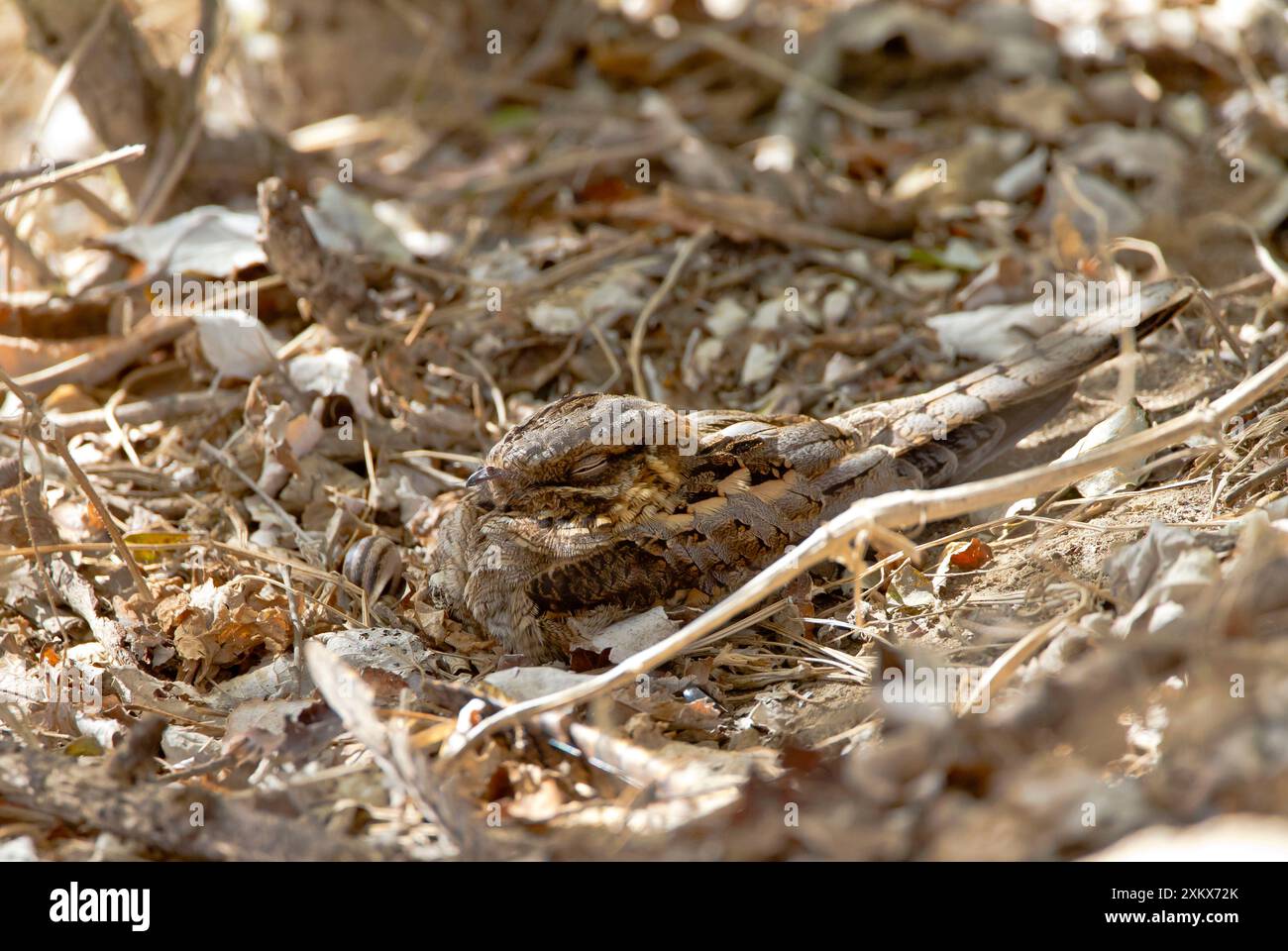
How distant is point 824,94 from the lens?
5695 millimetres

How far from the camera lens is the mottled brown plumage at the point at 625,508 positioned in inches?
116

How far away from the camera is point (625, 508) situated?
9.79 feet

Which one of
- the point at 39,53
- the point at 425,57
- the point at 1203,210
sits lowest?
the point at 1203,210

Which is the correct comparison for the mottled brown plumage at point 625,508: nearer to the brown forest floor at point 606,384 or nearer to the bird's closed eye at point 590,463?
the bird's closed eye at point 590,463

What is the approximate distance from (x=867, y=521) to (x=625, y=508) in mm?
886

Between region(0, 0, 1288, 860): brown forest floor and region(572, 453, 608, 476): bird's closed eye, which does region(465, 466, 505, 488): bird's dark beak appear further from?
region(0, 0, 1288, 860): brown forest floor

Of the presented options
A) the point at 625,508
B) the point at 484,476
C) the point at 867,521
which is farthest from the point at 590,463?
the point at 867,521

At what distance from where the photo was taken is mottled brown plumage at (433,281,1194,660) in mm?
2955

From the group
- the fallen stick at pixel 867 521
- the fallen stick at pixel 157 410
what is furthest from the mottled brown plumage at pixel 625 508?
the fallen stick at pixel 157 410

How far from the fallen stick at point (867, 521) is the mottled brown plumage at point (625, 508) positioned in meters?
0.65

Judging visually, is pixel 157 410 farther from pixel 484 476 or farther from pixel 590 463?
pixel 590 463
